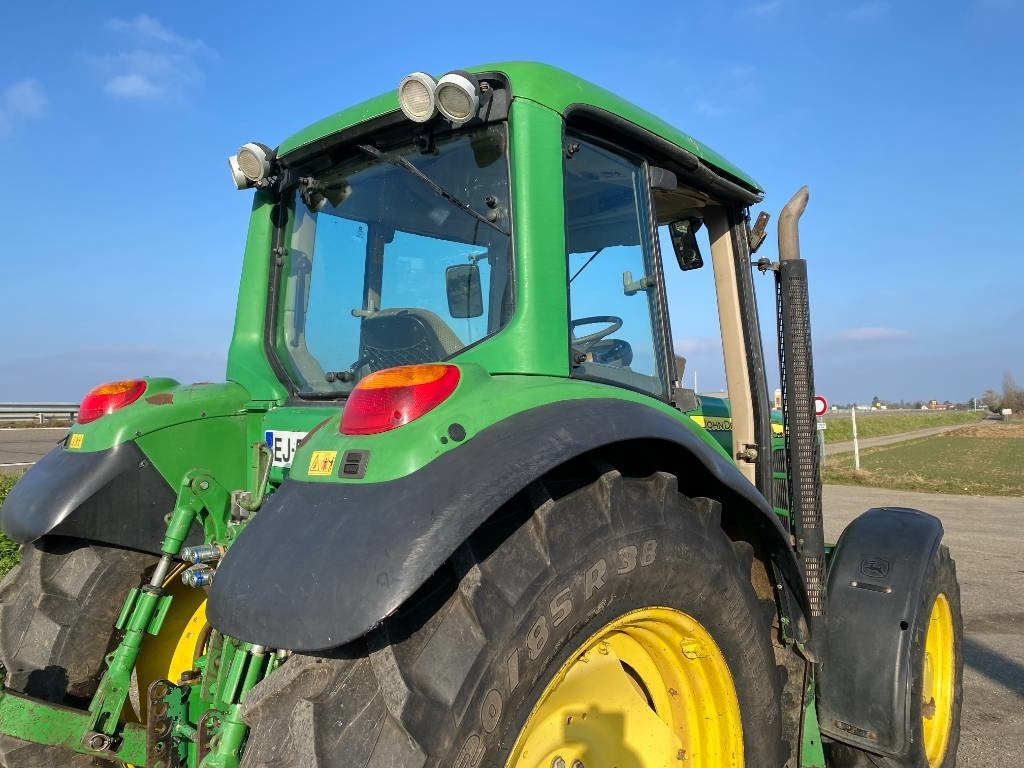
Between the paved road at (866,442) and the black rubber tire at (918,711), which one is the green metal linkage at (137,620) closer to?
Answer: the black rubber tire at (918,711)

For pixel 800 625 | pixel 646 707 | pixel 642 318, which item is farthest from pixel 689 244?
pixel 646 707

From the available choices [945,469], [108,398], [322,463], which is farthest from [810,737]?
[945,469]

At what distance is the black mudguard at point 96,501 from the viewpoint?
7.93 feet

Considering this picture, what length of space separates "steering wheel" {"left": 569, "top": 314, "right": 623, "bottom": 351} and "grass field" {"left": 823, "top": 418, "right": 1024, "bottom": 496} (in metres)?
16.7

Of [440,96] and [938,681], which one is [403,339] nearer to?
[440,96]

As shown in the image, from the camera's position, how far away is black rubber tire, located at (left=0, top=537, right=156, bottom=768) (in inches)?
95.7

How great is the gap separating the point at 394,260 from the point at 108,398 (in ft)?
3.96

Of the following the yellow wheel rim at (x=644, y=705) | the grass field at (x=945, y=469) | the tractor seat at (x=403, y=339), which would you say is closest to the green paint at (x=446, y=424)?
the tractor seat at (x=403, y=339)

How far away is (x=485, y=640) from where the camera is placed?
4.78 feet

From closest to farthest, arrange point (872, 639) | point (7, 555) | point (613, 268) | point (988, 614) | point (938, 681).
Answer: point (613, 268) → point (872, 639) → point (938, 681) → point (7, 555) → point (988, 614)

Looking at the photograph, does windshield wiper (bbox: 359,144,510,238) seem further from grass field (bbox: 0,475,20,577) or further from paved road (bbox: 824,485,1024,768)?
grass field (bbox: 0,475,20,577)

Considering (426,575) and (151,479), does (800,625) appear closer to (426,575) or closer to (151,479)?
(426,575)

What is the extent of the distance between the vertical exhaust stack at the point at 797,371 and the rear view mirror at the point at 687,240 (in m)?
0.38

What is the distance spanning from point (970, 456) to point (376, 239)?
31422 millimetres
